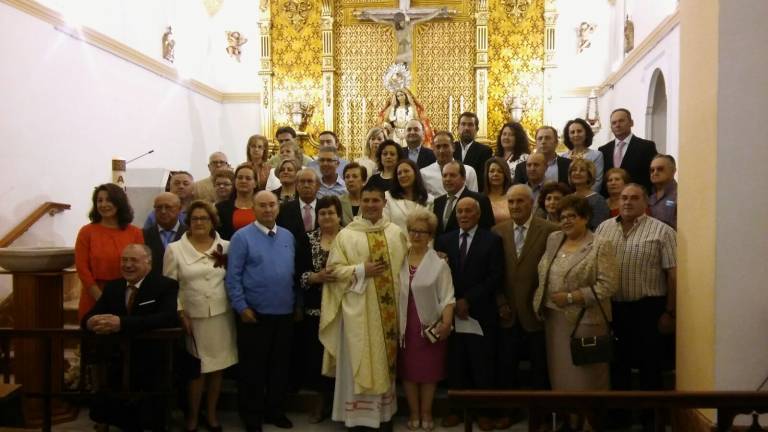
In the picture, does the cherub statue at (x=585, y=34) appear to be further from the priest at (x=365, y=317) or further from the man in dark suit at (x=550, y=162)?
the priest at (x=365, y=317)

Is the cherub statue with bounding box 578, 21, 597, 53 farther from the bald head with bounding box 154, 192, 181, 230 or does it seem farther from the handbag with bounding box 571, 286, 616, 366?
the bald head with bounding box 154, 192, 181, 230

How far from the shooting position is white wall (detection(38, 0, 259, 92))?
27.7 feet

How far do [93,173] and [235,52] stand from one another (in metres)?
5.21

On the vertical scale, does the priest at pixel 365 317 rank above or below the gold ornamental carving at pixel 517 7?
below

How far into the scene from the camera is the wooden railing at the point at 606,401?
2447 mm

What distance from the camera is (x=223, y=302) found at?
3934mm

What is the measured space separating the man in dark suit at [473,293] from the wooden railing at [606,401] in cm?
136

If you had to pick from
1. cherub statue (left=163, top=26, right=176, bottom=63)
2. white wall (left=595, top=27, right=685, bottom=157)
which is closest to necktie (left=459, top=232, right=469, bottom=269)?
white wall (left=595, top=27, right=685, bottom=157)

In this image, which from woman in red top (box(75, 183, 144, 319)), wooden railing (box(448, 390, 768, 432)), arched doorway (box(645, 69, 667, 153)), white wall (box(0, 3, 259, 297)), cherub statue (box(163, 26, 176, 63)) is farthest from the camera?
cherub statue (box(163, 26, 176, 63))

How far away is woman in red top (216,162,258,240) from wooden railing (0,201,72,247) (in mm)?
3100

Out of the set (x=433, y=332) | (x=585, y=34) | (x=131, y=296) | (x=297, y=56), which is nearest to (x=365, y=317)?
(x=433, y=332)

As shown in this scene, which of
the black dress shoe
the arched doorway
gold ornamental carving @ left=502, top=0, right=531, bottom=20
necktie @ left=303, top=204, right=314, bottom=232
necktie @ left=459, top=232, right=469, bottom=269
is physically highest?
gold ornamental carving @ left=502, top=0, right=531, bottom=20

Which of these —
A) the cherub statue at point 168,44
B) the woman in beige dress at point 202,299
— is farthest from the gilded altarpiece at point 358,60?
the woman in beige dress at point 202,299

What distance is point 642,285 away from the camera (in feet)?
12.4
